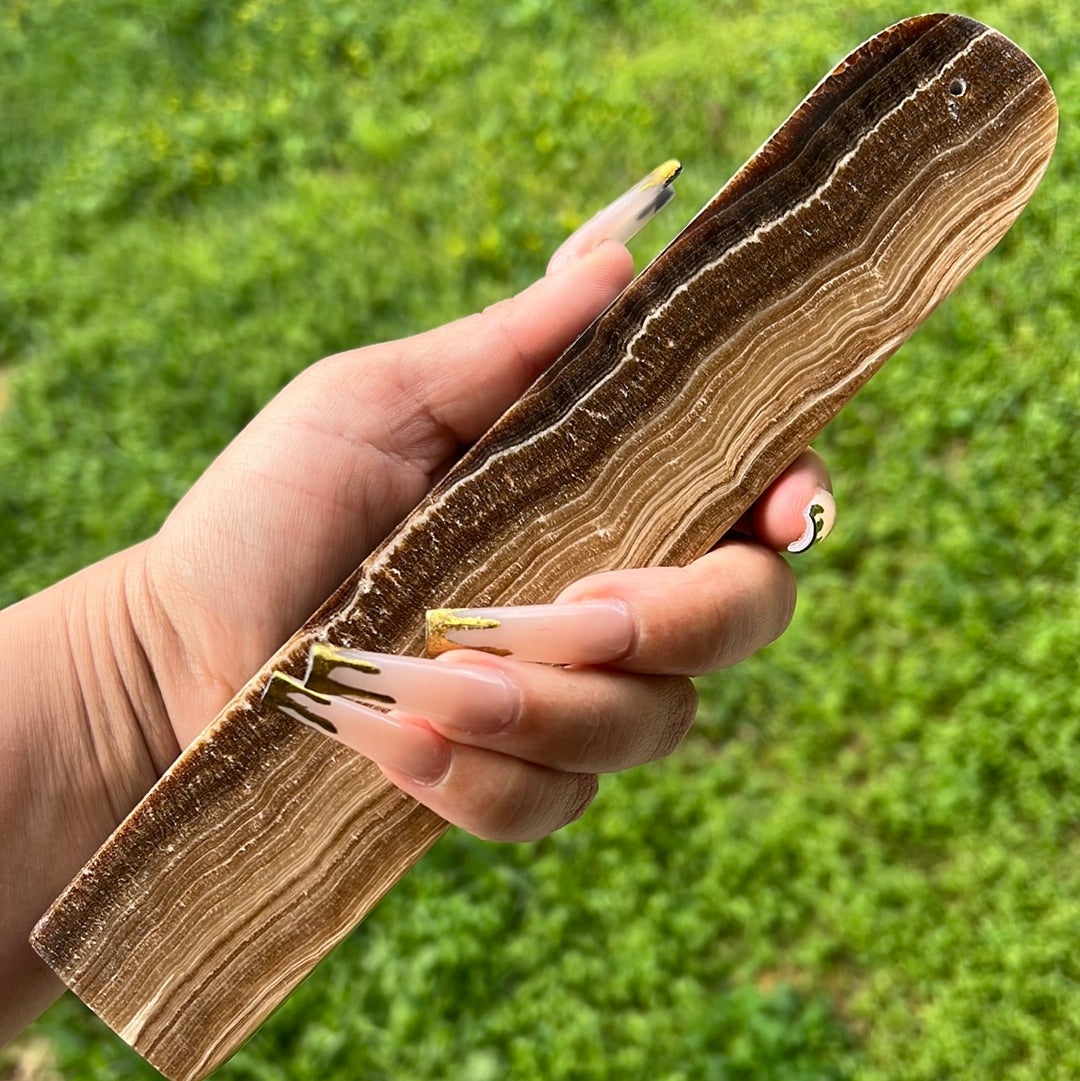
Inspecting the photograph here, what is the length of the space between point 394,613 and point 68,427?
2.77 meters

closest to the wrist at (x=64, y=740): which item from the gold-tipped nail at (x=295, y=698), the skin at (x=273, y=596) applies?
the skin at (x=273, y=596)

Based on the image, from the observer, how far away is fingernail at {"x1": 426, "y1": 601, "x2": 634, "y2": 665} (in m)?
1.33

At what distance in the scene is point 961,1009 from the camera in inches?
94.1

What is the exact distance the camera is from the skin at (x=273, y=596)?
1612 millimetres

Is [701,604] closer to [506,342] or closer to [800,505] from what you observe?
[800,505]

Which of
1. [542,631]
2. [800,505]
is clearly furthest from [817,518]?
[542,631]

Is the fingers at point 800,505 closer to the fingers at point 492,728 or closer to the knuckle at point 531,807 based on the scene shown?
the fingers at point 492,728

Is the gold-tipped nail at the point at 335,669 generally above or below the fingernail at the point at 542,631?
above

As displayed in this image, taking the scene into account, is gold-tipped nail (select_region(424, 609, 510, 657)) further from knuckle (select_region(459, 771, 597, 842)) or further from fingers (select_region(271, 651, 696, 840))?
knuckle (select_region(459, 771, 597, 842))

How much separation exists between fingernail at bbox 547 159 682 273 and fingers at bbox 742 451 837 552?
59cm

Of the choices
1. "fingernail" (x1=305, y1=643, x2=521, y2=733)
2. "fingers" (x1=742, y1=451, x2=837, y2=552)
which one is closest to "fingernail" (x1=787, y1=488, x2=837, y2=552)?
"fingers" (x1=742, y1=451, x2=837, y2=552)

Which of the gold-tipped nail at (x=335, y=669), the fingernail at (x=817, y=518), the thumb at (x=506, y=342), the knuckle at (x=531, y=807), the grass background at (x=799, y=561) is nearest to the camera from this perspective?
the gold-tipped nail at (x=335, y=669)

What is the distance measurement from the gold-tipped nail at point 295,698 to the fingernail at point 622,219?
3.28 feet

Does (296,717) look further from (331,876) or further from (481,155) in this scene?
(481,155)
